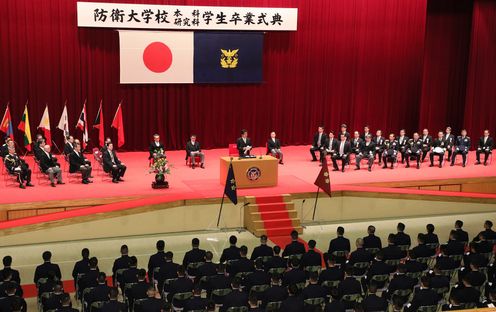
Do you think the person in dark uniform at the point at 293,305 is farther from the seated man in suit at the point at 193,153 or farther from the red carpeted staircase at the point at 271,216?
the seated man in suit at the point at 193,153

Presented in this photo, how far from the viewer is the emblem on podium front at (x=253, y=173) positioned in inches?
617

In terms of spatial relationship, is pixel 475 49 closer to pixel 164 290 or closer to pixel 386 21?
pixel 386 21

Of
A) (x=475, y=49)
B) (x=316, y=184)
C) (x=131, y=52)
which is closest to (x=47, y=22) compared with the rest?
(x=131, y=52)

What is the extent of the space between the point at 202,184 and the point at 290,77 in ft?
22.6

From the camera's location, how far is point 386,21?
2244 centimetres

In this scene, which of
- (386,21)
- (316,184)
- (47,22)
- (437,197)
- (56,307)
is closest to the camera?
(56,307)

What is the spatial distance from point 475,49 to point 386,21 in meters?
2.82

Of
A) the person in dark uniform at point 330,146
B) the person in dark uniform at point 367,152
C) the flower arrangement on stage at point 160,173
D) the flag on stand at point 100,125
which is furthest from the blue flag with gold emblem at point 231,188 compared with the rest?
the person in dark uniform at point 367,152

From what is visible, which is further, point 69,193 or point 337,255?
point 69,193

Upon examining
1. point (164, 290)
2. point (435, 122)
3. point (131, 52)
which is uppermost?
point (131, 52)

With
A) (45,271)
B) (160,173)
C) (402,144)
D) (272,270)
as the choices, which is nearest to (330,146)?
(402,144)

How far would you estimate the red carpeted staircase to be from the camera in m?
14.6

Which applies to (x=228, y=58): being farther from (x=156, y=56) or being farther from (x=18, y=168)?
(x=18, y=168)

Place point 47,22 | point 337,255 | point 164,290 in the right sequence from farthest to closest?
1. point 47,22
2. point 337,255
3. point 164,290
